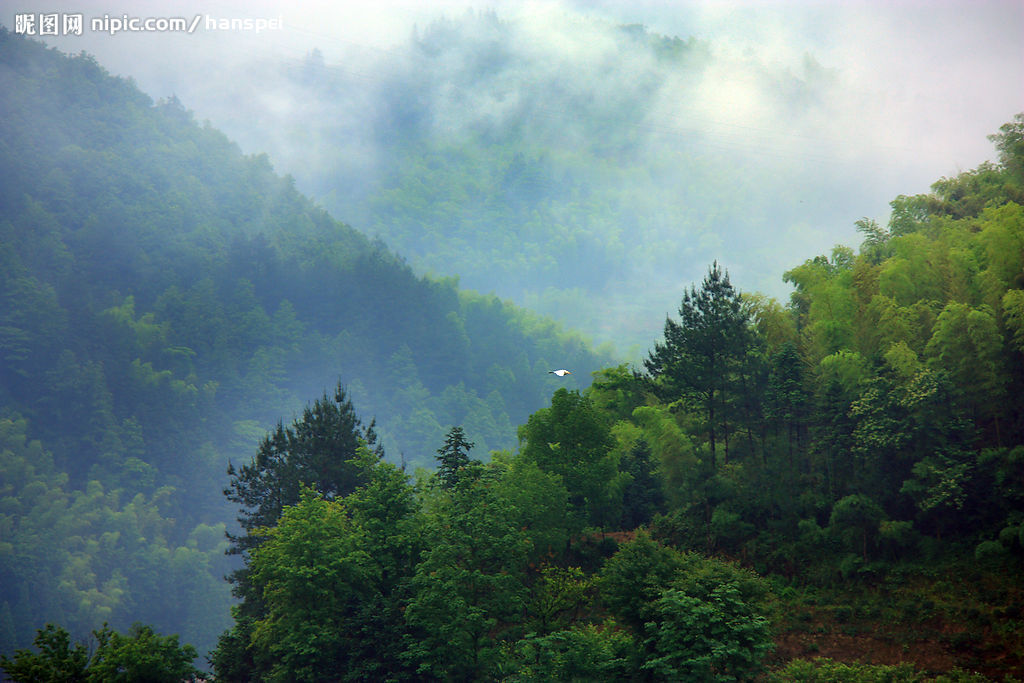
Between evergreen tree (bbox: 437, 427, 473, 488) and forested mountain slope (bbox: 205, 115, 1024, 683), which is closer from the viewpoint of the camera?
forested mountain slope (bbox: 205, 115, 1024, 683)

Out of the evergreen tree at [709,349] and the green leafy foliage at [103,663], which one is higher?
the evergreen tree at [709,349]

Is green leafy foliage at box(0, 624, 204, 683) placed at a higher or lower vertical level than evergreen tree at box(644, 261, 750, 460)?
lower

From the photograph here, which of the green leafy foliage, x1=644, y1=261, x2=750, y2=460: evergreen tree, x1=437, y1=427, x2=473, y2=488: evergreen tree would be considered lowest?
the green leafy foliage

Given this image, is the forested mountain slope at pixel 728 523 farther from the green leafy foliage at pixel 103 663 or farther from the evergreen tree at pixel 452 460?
the green leafy foliage at pixel 103 663

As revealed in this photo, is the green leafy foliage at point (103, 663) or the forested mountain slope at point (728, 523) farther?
the green leafy foliage at point (103, 663)

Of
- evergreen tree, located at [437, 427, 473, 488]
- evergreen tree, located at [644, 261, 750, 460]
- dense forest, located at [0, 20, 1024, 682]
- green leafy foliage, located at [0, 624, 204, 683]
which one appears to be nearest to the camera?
dense forest, located at [0, 20, 1024, 682]

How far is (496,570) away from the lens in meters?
34.2

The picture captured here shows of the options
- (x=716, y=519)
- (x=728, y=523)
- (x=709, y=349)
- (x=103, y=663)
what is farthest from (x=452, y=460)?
(x=103, y=663)

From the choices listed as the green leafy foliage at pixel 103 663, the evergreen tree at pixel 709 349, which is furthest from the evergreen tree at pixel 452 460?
the green leafy foliage at pixel 103 663

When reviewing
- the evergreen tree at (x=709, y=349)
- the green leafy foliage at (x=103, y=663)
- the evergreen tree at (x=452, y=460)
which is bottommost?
the green leafy foliage at (x=103, y=663)

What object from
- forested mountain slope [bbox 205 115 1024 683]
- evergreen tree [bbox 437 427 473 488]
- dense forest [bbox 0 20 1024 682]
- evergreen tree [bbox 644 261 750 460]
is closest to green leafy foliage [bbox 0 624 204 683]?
dense forest [bbox 0 20 1024 682]

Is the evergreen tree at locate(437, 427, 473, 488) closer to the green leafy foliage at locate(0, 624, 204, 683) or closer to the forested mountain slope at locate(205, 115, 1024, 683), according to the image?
the forested mountain slope at locate(205, 115, 1024, 683)

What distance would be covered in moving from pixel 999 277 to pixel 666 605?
24.4m

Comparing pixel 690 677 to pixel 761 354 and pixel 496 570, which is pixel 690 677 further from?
pixel 761 354
